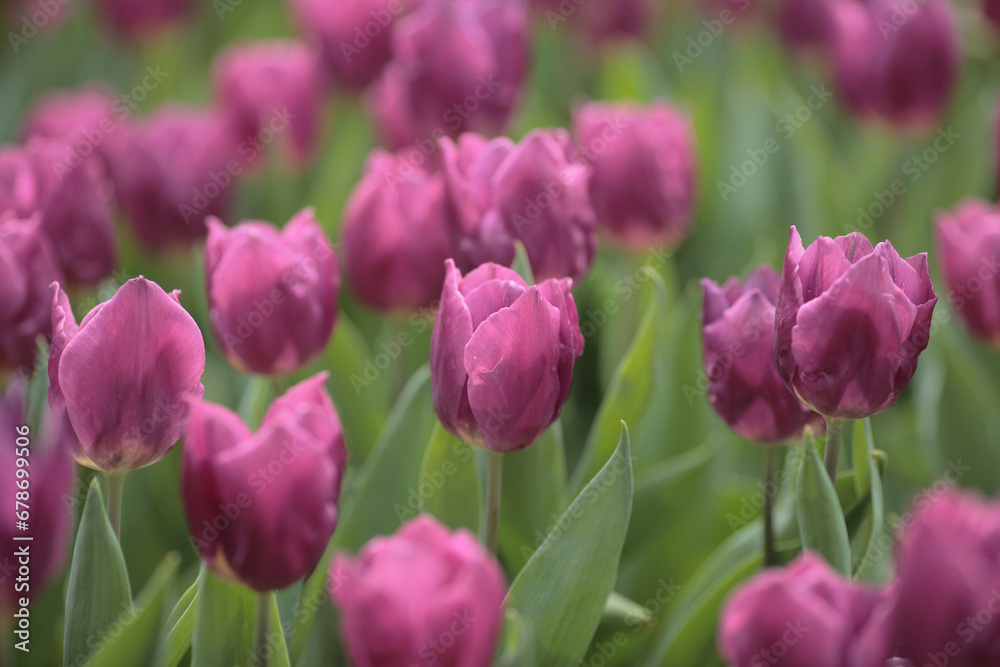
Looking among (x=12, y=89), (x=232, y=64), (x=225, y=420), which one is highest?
(x=225, y=420)

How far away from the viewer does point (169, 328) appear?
707 millimetres

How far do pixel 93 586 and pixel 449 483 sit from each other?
294 millimetres

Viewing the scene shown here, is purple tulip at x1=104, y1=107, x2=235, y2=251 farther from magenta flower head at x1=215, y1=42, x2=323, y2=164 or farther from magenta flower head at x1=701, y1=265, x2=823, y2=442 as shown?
magenta flower head at x1=701, y1=265, x2=823, y2=442

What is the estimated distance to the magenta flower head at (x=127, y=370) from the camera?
0.70 m

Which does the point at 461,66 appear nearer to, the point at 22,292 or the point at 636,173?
the point at 636,173

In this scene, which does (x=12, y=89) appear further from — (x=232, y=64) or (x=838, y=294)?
(x=838, y=294)

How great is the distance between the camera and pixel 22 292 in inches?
33.9

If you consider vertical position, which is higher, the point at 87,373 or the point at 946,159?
the point at 87,373

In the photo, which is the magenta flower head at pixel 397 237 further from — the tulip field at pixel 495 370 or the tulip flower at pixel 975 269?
the tulip flower at pixel 975 269

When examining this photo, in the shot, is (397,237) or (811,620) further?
(397,237)

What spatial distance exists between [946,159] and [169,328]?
1431 millimetres

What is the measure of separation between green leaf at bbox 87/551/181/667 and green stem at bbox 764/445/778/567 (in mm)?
464

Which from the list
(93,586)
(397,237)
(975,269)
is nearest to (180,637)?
(93,586)

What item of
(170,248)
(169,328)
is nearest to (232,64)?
(170,248)
